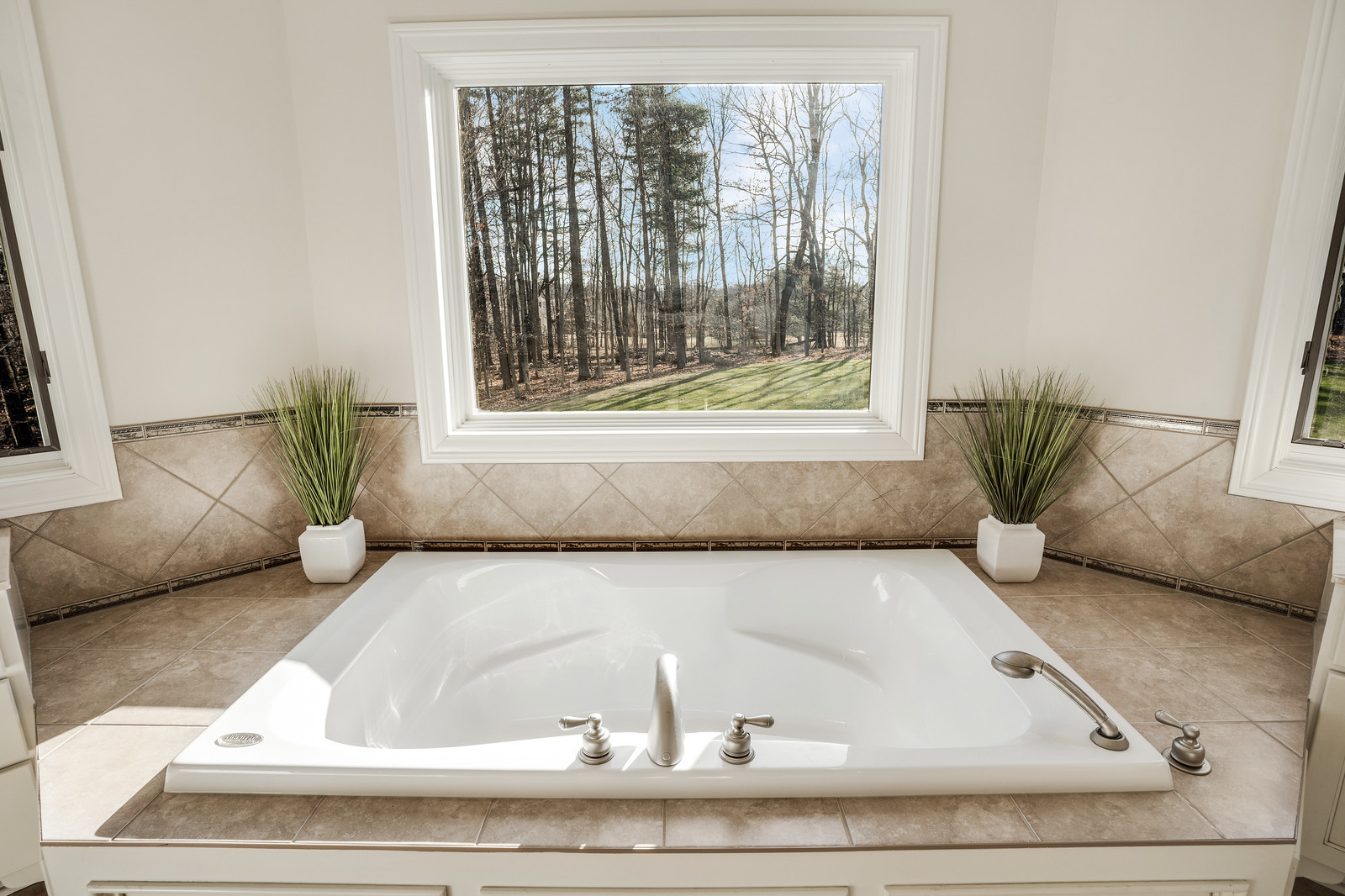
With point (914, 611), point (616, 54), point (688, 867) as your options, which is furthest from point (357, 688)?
point (616, 54)

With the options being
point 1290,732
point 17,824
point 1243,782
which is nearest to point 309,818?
point 17,824

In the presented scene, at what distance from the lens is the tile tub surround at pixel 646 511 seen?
197 centimetres

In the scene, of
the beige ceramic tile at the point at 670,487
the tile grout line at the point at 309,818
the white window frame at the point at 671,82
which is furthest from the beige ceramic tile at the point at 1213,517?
the tile grout line at the point at 309,818

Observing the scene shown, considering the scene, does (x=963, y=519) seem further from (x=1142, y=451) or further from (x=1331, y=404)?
(x=1331, y=404)

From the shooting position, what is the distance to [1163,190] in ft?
6.48

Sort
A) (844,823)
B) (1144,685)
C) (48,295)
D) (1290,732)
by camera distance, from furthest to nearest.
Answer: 1. (48,295)
2. (1144,685)
3. (1290,732)
4. (844,823)

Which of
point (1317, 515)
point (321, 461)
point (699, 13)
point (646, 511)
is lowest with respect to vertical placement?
point (646, 511)

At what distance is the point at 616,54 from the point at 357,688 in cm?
188

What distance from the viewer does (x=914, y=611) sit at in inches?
80.2

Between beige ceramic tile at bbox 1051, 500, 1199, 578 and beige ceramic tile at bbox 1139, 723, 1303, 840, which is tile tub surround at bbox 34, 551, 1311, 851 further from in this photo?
beige ceramic tile at bbox 1051, 500, 1199, 578

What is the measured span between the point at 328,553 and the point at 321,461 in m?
0.28

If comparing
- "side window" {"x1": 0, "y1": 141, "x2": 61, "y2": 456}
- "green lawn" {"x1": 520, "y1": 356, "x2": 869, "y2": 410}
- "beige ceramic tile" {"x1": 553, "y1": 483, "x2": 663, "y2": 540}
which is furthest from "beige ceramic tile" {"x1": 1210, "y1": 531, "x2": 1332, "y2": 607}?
"side window" {"x1": 0, "y1": 141, "x2": 61, "y2": 456}

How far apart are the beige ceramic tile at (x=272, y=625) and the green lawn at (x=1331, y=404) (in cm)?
273

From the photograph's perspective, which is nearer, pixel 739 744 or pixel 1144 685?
pixel 739 744
